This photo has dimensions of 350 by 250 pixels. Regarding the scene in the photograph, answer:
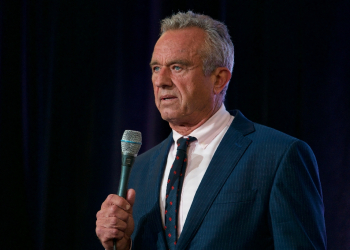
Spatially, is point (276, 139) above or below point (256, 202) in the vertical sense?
above

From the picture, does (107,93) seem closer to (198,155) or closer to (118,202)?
(198,155)

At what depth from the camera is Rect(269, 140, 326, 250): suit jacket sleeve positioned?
4.08 feet

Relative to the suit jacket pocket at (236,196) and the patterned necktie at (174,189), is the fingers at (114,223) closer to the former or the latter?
the patterned necktie at (174,189)

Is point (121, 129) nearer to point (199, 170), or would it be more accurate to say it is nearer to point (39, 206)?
point (39, 206)

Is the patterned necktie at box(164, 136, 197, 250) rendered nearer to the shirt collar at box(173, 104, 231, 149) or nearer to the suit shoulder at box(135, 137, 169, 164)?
the shirt collar at box(173, 104, 231, 149)

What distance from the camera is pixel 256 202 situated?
4.39 ft

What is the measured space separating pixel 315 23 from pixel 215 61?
91 centimetres

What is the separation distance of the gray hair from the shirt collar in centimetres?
22

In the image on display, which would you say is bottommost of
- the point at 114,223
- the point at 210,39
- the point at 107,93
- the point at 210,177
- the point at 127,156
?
the point at 114,223

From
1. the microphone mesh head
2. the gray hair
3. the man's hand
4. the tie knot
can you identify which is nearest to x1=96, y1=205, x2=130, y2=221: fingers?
the man's hand

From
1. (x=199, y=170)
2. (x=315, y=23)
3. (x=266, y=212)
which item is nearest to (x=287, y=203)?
(x=266, y=212)

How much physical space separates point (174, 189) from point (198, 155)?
0.20 metres

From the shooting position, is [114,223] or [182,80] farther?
[182,80]

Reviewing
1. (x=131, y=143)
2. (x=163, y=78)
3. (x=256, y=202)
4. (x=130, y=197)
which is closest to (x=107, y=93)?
(x=163, y=78)
